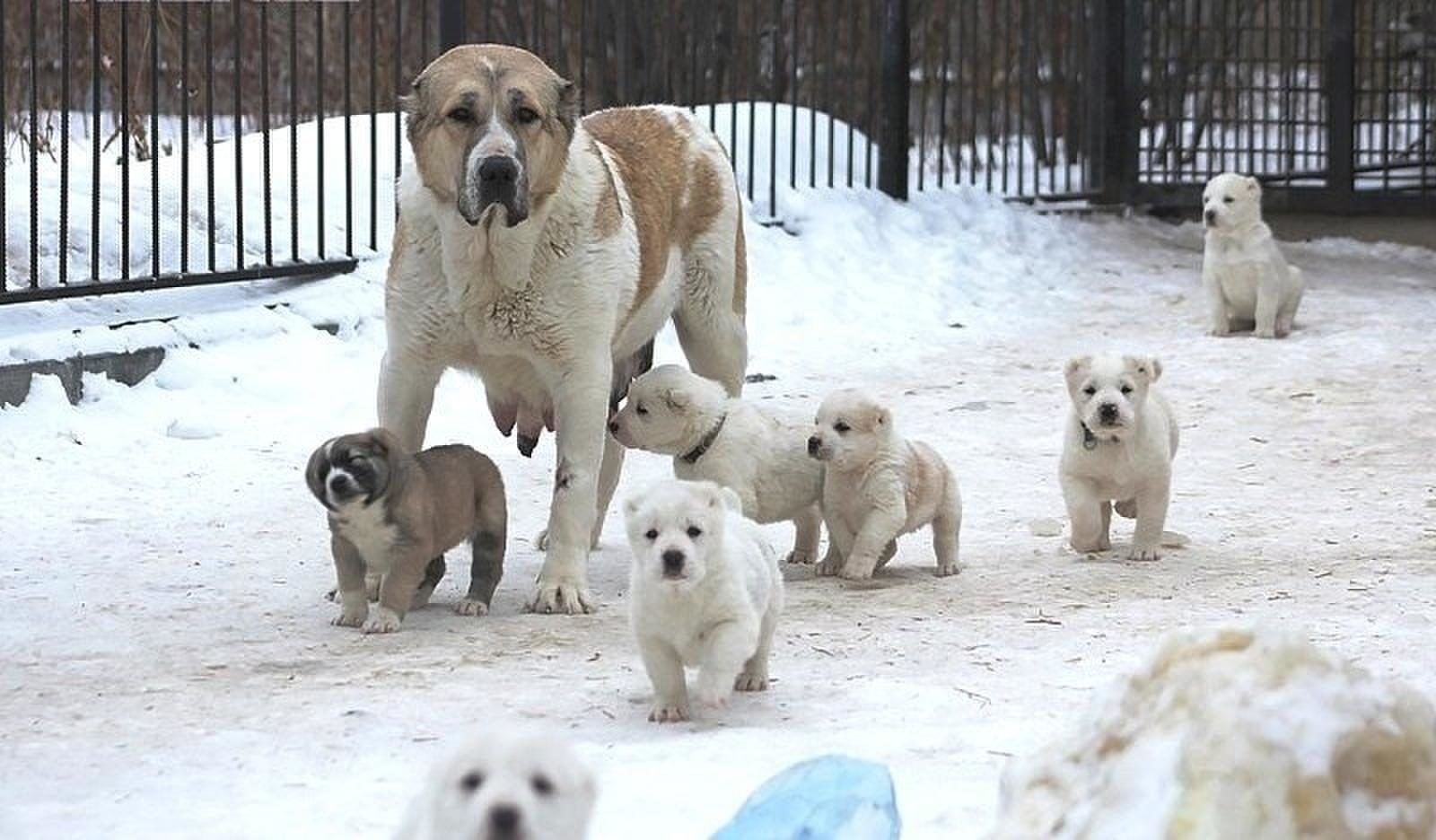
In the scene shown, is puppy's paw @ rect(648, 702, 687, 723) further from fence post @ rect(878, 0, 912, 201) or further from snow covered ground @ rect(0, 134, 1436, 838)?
fence post @ rect(878, 0, 912, 201)

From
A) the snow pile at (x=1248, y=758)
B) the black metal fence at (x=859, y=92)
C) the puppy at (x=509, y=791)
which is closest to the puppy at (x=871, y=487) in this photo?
the snow pile at (x=1248, y=758)

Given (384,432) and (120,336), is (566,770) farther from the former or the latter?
(120,336)

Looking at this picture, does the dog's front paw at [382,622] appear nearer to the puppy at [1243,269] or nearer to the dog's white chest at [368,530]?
the dog's white chest at [368,530]

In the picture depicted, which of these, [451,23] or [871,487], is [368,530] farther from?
[451,23]

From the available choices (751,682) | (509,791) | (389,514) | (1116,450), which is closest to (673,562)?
(751,682)

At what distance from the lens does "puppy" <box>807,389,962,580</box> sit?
21.9 feet

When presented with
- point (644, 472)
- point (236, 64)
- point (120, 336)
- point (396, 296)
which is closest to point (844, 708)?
point (396, 296)

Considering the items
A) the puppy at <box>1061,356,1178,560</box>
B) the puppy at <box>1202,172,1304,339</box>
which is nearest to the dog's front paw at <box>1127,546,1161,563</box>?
the puppy at <box>1061,356,1178,560</box>

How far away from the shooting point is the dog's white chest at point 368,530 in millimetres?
5898

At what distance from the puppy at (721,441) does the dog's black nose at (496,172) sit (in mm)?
862

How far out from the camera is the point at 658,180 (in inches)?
289

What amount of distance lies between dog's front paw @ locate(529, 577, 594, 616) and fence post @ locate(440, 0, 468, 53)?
20.1 ft

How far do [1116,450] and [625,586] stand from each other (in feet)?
4.96

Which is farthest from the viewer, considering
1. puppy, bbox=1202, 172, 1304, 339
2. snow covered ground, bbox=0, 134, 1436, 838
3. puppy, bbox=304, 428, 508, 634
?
puppy, bbox=1202, 172, 1304, 339
